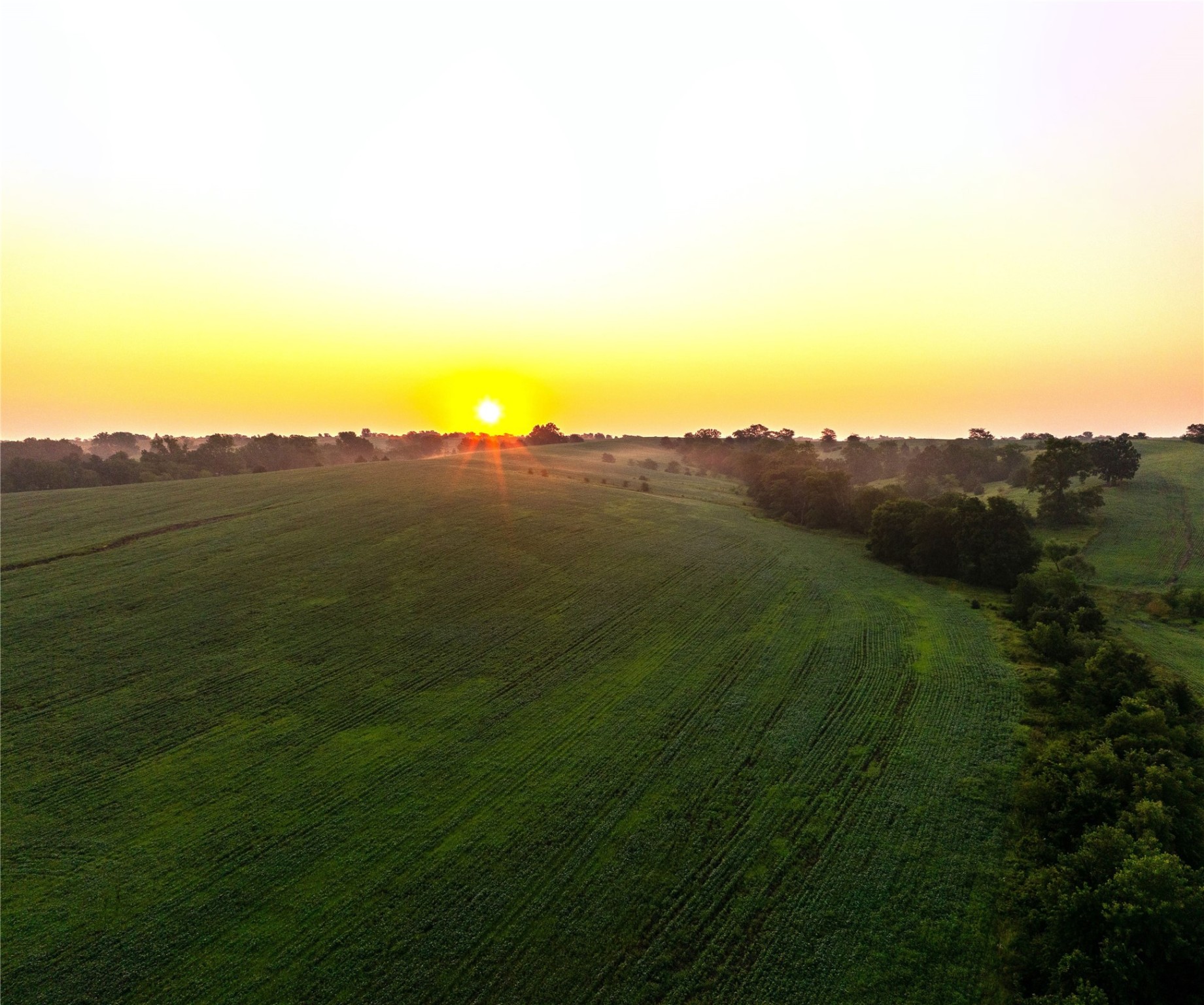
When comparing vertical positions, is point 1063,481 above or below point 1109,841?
above

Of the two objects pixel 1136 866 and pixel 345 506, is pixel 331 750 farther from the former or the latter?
pixel 345 506

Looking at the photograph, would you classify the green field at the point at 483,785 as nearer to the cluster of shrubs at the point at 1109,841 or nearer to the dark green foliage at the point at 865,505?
the cluster of shrubs at the point at 1109,841

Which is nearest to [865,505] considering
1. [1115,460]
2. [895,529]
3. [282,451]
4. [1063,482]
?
[895,529]

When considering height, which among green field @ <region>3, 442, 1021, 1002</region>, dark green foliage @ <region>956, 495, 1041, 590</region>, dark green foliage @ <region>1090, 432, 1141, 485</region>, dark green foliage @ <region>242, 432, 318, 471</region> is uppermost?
dark green foliage @ <region>242, 432, 318, 471</region>

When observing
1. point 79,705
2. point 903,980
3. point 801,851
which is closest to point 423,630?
point 79,705

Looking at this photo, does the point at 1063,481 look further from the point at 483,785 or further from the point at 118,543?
the point at 118,543

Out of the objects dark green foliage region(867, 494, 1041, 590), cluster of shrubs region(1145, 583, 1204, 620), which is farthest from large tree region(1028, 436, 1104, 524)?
cluster of shrubs region(1145, 583, 1204, 620)

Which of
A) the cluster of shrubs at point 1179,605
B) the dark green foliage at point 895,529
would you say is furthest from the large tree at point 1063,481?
the cluster of shrubs at point 1179,605

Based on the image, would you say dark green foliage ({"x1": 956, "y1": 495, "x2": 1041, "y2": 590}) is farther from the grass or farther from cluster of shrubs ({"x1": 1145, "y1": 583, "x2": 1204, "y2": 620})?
cluster of shrubs ({"x1": 1145, "y1": 583, "x2": 1204, "y2": 620})
